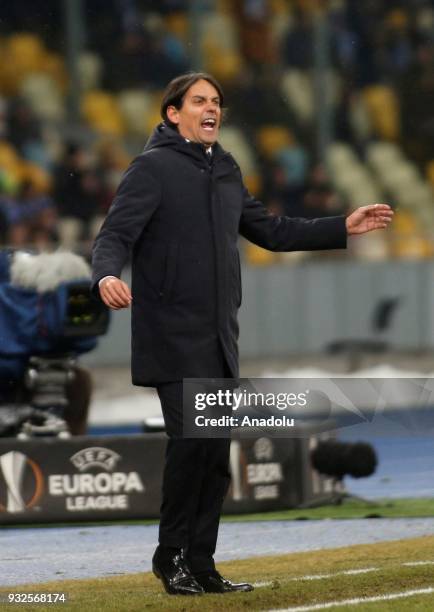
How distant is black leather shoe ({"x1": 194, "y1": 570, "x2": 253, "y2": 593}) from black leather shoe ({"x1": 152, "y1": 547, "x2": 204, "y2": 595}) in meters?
0.03

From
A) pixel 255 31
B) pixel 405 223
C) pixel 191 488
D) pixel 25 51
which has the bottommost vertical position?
pixel 191 488

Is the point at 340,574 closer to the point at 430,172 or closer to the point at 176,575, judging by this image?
the point at 176,575

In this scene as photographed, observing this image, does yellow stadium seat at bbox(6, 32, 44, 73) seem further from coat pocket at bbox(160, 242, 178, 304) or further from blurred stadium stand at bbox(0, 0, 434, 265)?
coat pocket at bbox(160, 242, 178, 304)

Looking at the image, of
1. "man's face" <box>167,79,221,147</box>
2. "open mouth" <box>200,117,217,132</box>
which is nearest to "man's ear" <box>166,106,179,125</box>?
"man's face" <box>167,79,221,147</box>

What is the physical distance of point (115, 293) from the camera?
17.3 ft

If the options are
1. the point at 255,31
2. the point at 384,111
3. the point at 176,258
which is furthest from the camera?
the point at 384,111

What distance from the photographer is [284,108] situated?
62.5ft

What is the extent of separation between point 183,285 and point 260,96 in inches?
556

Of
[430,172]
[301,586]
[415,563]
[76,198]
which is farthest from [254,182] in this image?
[301,586]

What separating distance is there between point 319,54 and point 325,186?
2.07m

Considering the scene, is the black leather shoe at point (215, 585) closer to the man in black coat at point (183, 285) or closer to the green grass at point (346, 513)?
the man in black coat at point (183, 285)

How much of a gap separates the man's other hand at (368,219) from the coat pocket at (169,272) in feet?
2.38

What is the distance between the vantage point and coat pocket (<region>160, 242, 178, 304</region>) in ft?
18.2

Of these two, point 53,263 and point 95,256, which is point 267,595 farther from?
point 53,263
